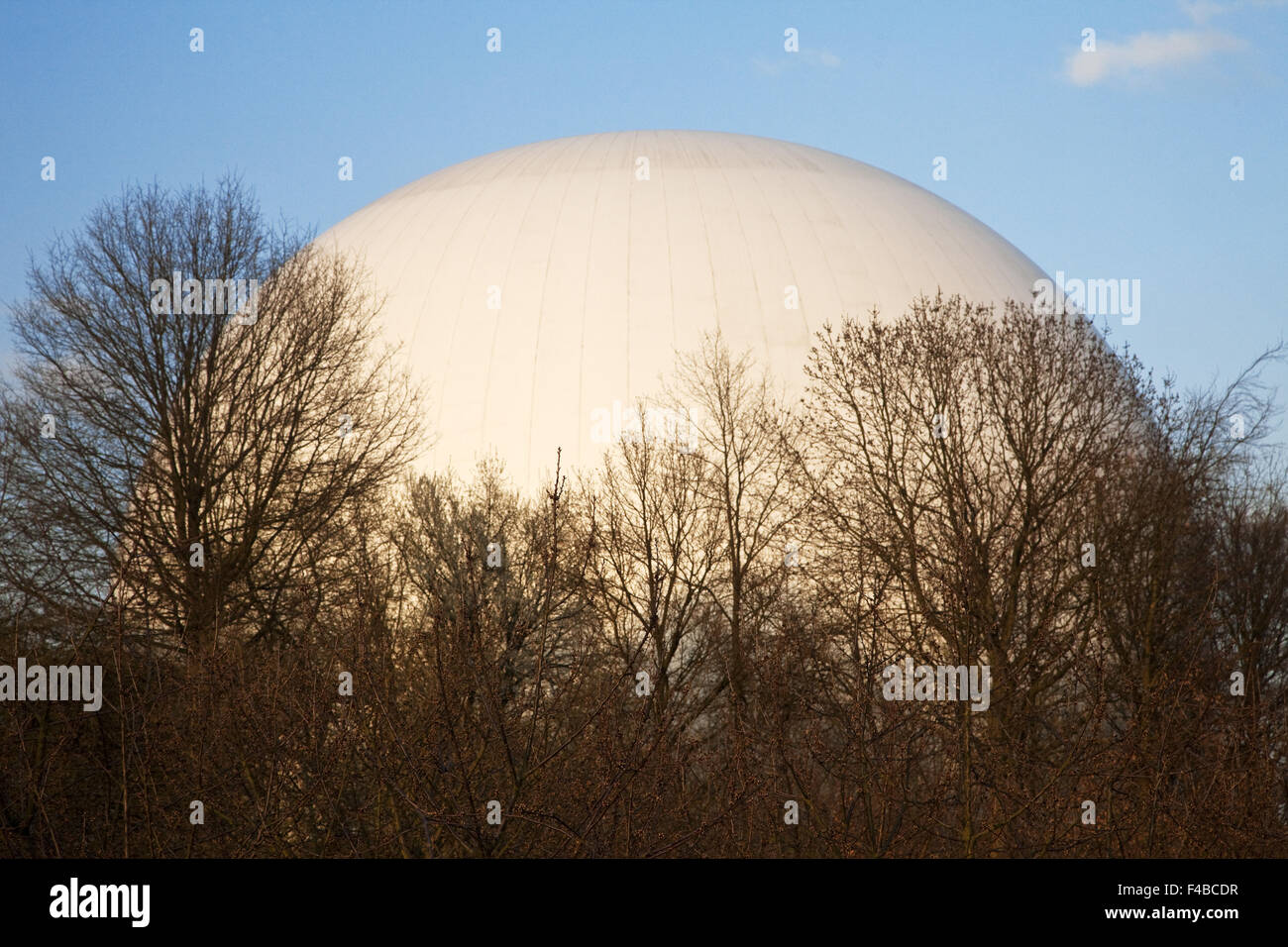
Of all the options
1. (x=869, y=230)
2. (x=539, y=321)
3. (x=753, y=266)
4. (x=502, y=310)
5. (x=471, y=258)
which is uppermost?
(x=869, y=230)

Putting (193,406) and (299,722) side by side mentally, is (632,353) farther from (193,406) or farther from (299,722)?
(299,722)

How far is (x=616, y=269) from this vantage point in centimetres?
3234

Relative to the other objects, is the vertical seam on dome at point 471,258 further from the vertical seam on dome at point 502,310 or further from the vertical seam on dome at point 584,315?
the vertical seam on dome at point 584,315

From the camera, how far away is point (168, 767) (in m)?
12.5

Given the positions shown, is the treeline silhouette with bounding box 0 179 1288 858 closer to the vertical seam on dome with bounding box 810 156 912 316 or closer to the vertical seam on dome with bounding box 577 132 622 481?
the vertical seam on dome with bounding box 577 132 622 481

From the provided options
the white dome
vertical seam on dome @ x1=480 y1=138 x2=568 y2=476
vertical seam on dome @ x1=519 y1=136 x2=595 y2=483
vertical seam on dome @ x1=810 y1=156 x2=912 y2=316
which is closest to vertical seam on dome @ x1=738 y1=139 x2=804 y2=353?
the white dome

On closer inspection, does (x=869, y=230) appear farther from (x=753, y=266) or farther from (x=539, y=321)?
(x=539, y=321)

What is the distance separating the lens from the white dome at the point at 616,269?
30.2 m

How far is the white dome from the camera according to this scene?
30219 mm

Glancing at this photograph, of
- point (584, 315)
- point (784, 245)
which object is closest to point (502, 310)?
point (584, 315)

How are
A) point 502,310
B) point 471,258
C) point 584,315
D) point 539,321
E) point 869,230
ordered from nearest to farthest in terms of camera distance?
point 584,315 → point 539,321 → point 502,310 → point 471,258 → point 869,230

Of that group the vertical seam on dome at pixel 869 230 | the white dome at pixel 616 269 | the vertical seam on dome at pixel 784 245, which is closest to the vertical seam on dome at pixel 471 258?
the white dome at pixel 616 269

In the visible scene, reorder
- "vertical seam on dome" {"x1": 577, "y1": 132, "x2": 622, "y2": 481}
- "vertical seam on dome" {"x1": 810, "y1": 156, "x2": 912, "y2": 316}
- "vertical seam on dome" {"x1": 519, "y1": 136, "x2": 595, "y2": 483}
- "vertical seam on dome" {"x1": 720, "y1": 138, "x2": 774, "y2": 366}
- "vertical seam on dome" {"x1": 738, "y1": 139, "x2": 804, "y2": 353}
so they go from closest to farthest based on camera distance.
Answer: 1. "vertical seam on dome" {"x1": 519, "y1": 136, "x2": 595, "y2": 483}
2. "vertical seam on dome" {"x1": 577, "y1": 132, "x2": 622, "y2": 481}
3. "vertical seam on dome" {"x1": 720, "y1": 138, "x2": 774, "y2": 366}
4. "vertical seam on dome" {"x1": 738, "y1": 139, "x2": 804, "y2": 353}
5. "vertical seam on dome" {"x1": 810, "y1": 156, "x2": 912, "y2": 316}
